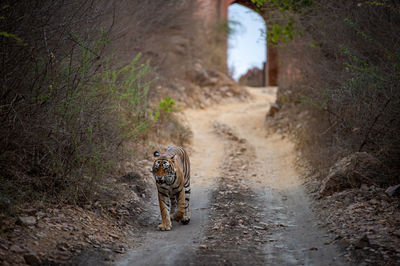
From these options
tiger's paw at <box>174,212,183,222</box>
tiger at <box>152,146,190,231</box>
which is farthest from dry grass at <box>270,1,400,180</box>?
tiger's paw at <box>174,212,183,222</box>

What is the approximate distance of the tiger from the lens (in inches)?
256

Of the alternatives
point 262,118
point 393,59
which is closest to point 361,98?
point 393,59

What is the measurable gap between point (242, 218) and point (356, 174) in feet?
7.99

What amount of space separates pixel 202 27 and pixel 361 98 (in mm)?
15446

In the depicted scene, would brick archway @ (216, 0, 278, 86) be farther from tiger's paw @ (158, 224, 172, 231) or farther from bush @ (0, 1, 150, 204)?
tiger's paw @ (158, 224, 172, 231)

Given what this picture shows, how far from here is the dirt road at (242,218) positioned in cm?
541

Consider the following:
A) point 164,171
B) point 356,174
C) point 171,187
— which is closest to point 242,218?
point 171,187

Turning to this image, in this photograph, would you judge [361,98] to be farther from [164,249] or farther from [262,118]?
[262,118]

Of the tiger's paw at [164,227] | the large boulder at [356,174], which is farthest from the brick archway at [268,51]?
the tiger's paw at [164,227]

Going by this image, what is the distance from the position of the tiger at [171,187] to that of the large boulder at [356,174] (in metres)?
2.81

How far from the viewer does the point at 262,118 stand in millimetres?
18062

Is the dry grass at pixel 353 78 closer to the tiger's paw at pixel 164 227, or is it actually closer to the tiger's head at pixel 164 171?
the tiger's head at pixel 164 171

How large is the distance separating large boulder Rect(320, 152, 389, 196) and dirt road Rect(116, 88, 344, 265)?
59cm

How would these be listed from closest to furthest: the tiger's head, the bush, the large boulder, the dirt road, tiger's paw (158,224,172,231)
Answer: the dirt road
the bush
the tiger's head
tiger's paw (158,224,172,231)
the large boulder
